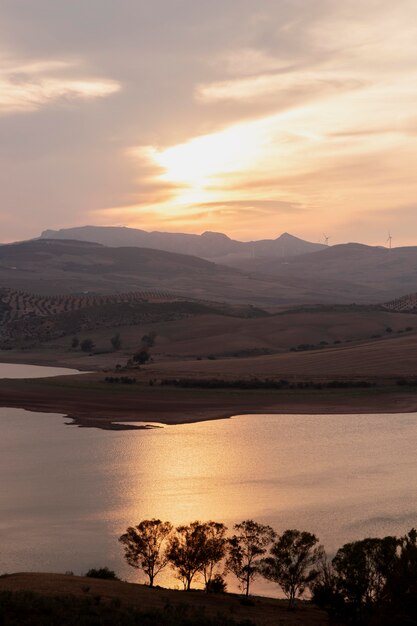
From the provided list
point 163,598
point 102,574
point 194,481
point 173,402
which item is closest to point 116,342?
point 173,402

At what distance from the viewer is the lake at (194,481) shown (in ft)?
156

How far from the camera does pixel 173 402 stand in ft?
323

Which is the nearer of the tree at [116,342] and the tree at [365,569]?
the tree at [365,569]

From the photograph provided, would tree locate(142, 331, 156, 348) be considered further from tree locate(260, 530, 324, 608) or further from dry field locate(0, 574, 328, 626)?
dry field locate(0, 574, 328, 626)

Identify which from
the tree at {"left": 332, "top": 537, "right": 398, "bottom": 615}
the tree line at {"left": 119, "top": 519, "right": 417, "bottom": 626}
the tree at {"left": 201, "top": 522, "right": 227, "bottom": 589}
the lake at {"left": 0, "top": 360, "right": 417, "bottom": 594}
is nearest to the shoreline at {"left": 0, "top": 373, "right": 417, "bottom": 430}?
the lake at {"left": 0, "top": 360, "right": 417, "bottom": 594}

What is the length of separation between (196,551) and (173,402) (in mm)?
58216

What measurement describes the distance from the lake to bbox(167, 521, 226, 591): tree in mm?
2379

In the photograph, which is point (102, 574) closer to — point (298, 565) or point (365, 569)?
point (298, 565)

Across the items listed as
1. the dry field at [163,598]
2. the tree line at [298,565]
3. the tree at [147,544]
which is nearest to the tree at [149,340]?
the tree line at [298,565]

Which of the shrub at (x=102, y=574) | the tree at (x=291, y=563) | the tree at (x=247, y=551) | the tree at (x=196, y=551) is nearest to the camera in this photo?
the tree at (x=291, y=563)

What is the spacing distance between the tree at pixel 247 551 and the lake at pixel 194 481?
1.07 m

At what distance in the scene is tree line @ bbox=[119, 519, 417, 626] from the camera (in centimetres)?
3391

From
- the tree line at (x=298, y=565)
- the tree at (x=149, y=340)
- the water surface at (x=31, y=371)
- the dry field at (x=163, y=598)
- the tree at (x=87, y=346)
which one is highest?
the tree at (x=149, y=340)

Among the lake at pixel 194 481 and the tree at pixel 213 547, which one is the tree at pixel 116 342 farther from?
the tree at pixel 213 547
